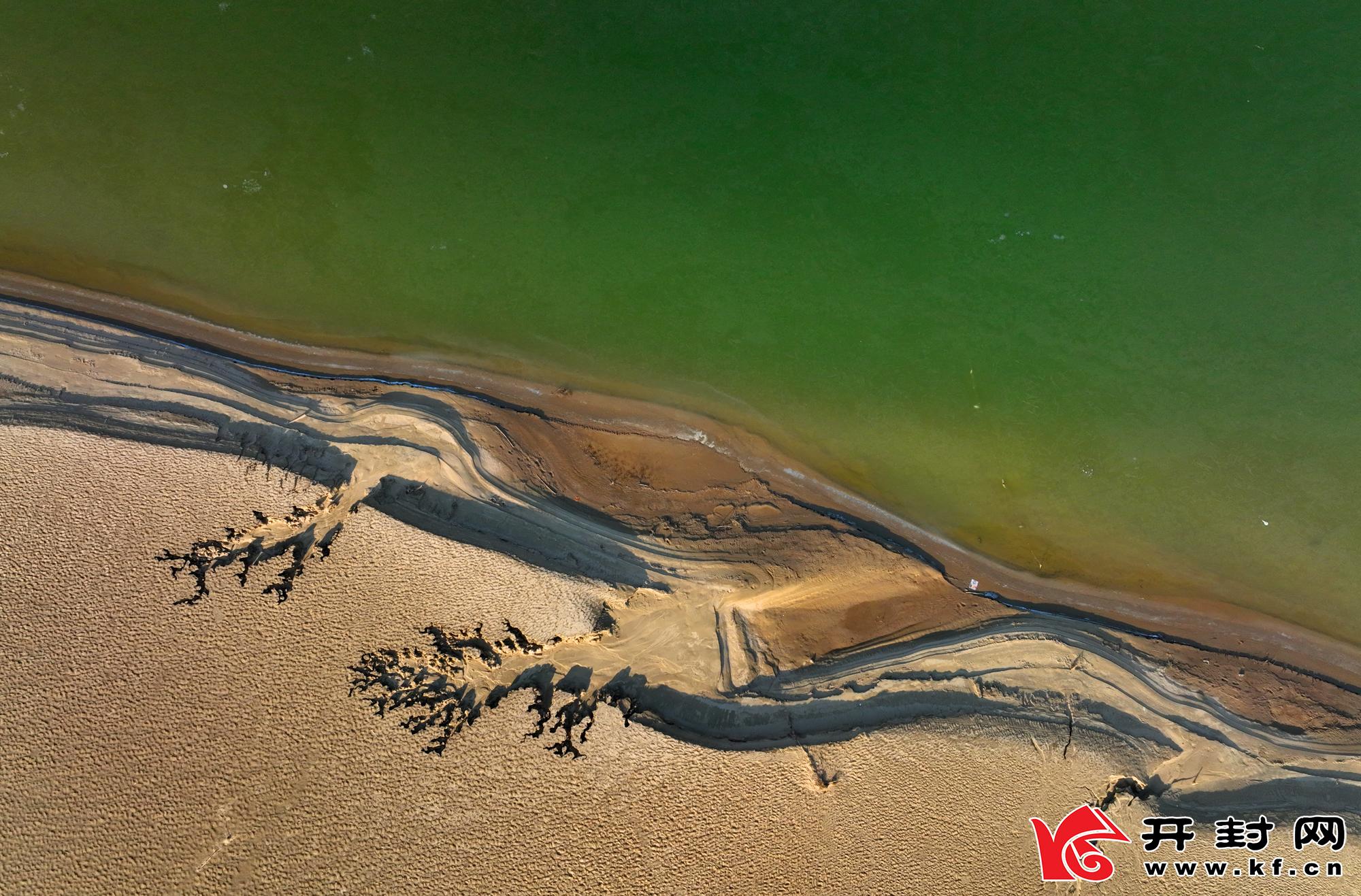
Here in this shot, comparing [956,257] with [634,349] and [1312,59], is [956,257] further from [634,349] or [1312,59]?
[1312,59]

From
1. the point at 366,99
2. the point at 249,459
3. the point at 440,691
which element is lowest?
the point at 440,691

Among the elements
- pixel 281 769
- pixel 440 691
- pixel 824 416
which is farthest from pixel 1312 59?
pixel 281 769

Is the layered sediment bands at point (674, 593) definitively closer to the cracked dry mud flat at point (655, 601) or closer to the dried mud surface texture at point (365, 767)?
the cracked dry mud flat at point (655, 601)

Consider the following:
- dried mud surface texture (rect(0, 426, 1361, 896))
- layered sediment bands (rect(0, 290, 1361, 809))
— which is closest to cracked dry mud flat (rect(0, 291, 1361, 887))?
layered sediment bands (rect(0, 290, 1361, 809))

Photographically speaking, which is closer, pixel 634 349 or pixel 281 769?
pixel 281 769

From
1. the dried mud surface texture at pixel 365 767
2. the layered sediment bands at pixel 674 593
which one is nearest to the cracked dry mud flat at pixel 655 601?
the layered sediment bands at pixel 674 593

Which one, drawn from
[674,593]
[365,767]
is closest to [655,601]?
[674,593]

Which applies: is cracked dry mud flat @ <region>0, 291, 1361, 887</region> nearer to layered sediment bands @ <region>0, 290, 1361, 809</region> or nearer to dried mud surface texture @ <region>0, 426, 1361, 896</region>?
layered sediment bands @ <region>0, 290, 1361, 809</region>
